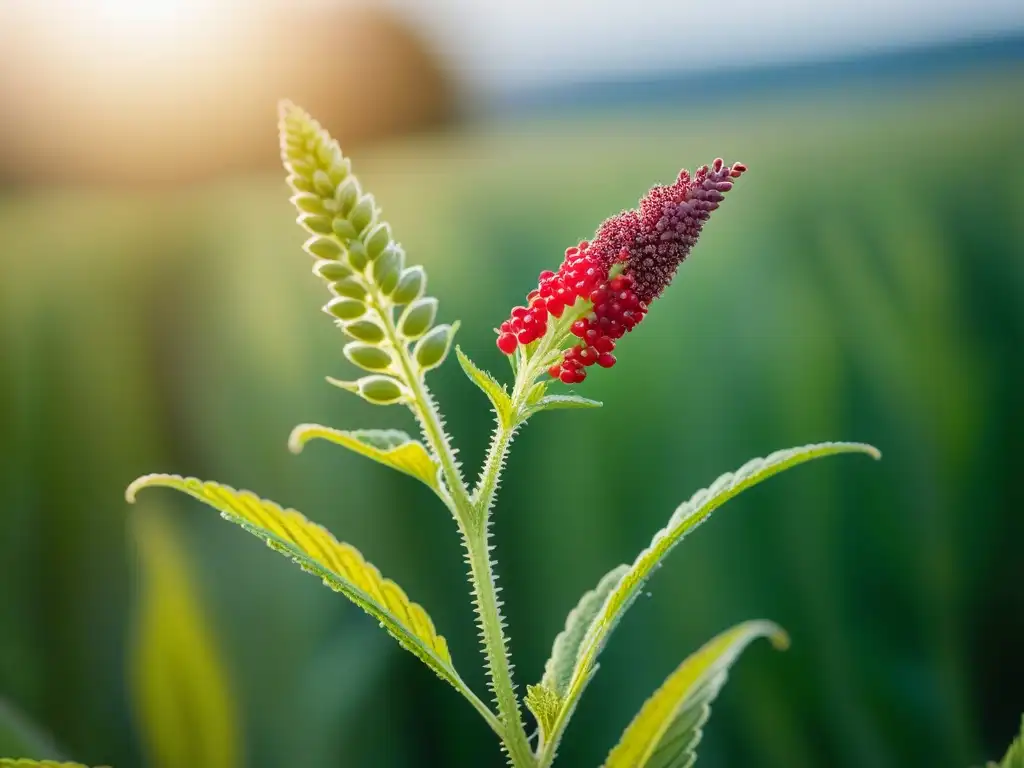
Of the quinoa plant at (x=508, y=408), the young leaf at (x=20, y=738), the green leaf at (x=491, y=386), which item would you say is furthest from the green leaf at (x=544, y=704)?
the young leaf at (x=20, y=738)

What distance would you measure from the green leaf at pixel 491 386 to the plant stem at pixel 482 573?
0.02 meters

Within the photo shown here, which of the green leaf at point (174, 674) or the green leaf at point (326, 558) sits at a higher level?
the green leaf at point (326, 558)

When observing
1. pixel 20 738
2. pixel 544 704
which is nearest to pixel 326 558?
pixel 544 704

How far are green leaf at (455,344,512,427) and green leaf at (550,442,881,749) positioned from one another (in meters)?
0.08

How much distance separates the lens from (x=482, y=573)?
388 mm

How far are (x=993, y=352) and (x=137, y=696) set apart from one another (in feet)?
2.63

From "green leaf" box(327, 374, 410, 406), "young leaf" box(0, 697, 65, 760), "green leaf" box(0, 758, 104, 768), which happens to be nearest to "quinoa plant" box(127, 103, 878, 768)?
"green leaf" box(327, 374, 410, 406)

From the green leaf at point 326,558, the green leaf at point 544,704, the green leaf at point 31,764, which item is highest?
the green leaf at point 326,558

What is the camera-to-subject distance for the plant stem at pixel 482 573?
380mm

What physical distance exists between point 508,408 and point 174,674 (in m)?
0.53

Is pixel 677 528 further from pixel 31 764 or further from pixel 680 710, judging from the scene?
pixel 31 764

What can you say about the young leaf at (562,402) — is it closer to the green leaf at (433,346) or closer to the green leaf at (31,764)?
the green leaf at (433,346)

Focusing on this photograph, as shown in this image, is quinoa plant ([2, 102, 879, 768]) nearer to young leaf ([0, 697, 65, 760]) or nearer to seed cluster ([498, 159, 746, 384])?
seed cluster ([498, 159, 746, 384])

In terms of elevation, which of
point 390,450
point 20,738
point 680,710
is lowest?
point 20,738
